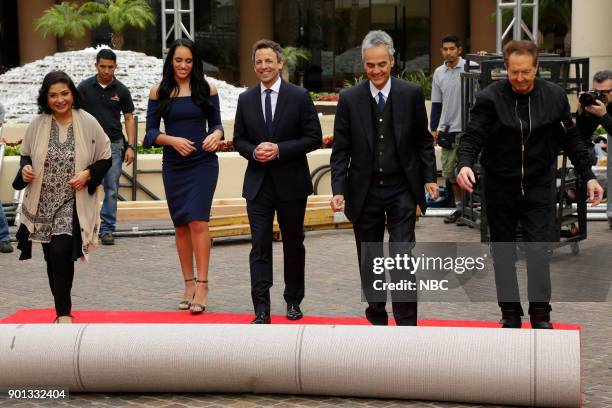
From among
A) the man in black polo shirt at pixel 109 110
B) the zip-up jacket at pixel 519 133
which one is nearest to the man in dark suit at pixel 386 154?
the zip-up jacket at pixel 519 133

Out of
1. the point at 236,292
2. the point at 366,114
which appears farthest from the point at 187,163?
the point at 366,114

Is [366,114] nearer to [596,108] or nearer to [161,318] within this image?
[161,318]

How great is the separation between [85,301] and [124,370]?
292 cm

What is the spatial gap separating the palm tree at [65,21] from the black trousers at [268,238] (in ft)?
Result: 79.6

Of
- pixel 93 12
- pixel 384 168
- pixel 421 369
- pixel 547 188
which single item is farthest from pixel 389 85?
pixel 93 12

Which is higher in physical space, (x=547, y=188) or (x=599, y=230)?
(x=547, y=188)

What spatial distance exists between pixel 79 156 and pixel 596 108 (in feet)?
13.1

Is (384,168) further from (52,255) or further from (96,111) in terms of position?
(96,111)

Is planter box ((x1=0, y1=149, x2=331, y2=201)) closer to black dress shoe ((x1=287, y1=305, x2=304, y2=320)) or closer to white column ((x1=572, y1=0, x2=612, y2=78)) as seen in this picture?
black dress shoe ((x1=287, y1=305, x2=304, y2=320))

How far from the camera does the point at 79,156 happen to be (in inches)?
312

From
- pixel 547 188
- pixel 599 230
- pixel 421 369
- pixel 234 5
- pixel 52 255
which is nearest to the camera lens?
pixel 421 369

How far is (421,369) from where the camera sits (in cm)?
621

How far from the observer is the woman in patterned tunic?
789 cm

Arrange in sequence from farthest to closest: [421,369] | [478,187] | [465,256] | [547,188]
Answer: [478,187] < [465,256] < [547,188] < [421,369]
